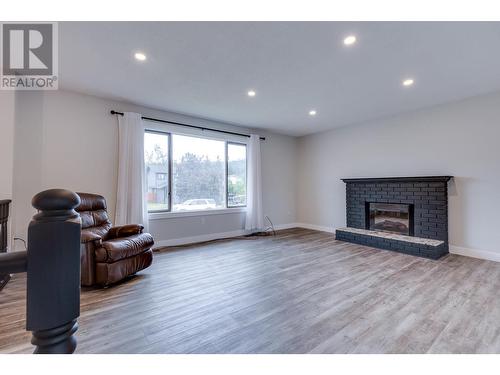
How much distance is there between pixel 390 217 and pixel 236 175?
3437 mm

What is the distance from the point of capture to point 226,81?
10.6 ft

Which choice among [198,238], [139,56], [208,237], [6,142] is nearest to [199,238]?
[198,238]

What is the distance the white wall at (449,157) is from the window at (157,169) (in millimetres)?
3910

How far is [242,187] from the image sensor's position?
5699 millimetres

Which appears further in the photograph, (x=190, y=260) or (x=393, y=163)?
(x=393, y=163)

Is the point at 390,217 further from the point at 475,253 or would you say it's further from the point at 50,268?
the point at 50,268

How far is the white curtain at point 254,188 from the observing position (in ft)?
18.0

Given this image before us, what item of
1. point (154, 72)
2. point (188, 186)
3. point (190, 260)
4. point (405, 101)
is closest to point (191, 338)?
point (190, 260)

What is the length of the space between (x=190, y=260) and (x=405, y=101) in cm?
444

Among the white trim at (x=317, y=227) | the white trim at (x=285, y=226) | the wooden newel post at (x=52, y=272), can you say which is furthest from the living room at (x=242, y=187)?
the white trim at (x=285, y=226)

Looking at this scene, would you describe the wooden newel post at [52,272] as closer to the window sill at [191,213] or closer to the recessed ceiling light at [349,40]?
the recessed ceiling light at [349,40]

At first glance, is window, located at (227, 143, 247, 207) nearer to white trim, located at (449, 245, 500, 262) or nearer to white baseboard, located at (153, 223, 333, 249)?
white baseboard, located at (153, 223, 333, 249)

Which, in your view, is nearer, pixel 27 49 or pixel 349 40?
pixel 349 40
